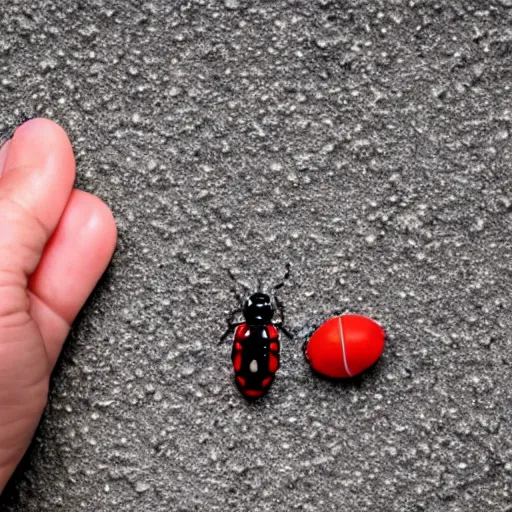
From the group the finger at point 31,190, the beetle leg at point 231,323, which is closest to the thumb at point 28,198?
the finger at point 31,190

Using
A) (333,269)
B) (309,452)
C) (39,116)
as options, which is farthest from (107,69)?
(309,452)

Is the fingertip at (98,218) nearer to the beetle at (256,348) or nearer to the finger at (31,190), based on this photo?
the finger at (31,190)

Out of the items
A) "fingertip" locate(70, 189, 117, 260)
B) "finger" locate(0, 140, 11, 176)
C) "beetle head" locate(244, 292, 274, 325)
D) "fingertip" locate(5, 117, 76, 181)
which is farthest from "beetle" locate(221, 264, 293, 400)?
"finger" locate(0, 140, 11, 176)

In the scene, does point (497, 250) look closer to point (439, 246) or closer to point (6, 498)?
point (439, 246)

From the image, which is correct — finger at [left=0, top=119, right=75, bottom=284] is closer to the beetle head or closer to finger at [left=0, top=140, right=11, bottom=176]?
finger at [left=0, top=140, right=11, bottom=176]

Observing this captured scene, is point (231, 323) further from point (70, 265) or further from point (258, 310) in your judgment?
point (70, 265)
